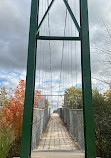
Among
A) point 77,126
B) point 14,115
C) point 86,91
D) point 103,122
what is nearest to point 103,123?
point 103,122

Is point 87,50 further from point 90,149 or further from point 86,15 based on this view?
point 90,149

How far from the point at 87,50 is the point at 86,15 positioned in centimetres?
65

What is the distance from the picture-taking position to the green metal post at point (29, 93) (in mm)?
1913

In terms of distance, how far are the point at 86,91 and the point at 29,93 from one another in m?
0.89

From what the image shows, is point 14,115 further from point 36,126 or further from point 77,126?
point 77,126

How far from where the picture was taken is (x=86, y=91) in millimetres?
2057

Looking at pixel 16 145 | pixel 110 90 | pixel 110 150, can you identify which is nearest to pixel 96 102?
pixel 110 90

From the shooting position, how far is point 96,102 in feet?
15.1

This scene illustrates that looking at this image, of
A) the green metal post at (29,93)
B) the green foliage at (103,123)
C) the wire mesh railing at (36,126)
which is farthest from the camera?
the green foliage at (103,123)

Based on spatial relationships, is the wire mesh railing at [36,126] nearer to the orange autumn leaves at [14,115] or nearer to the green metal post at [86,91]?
the orange autumn leaves at [14,115]

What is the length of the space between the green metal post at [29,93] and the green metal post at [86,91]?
2.67 feet

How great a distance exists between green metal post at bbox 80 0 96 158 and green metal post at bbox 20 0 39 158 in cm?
81

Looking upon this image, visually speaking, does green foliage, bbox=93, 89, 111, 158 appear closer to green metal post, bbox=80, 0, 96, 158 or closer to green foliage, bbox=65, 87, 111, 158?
green foliage, bbox=65, 87, 111, 158

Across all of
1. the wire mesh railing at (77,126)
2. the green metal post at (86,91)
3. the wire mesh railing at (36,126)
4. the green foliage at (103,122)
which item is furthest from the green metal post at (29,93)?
the green foliage at (103,122)
